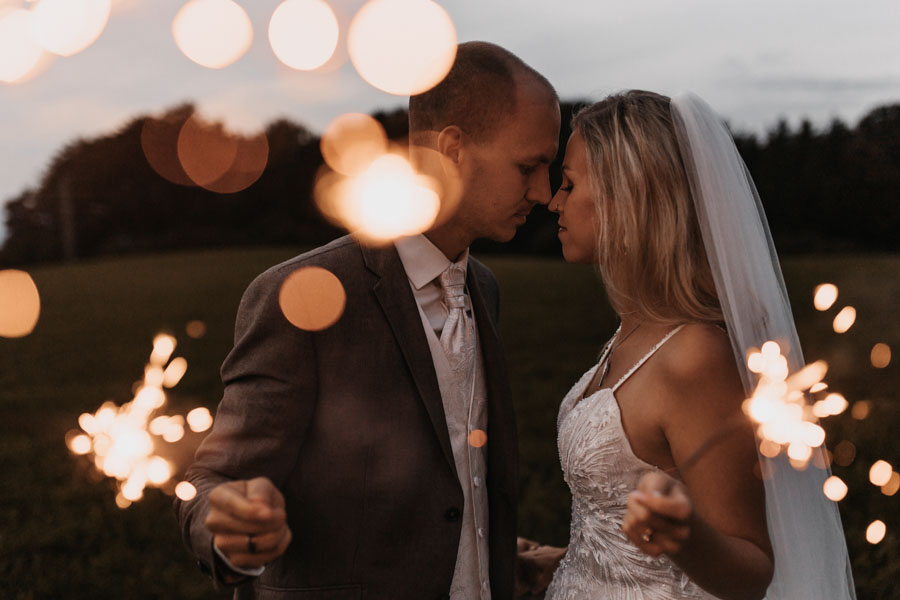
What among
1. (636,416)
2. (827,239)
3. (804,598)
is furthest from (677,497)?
(827,239)

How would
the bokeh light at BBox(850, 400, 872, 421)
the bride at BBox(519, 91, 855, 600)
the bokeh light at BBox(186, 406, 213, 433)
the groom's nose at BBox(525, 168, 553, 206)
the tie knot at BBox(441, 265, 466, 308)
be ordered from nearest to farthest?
the bride at BBox(519, 91, 855, 600), the tie knot at BBox(441, 265, 466, 308), the groom's nose at BBox(525, 168, 553, 206), the bokeh light at BBox(186, 406, 213, 433), the bokeh light at BBox(850, 400, 872, 421)

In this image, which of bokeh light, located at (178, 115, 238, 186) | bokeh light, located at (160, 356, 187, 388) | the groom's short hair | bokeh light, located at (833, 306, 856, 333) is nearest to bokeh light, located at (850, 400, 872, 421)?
bokeh light, located at (833, 306, 856, 333)

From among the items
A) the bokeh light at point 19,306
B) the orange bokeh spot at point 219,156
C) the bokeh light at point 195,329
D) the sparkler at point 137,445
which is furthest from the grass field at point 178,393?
the orange bokeh spot at point 219,156

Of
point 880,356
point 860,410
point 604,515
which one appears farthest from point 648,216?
point 880,356

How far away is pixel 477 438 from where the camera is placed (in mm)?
2646

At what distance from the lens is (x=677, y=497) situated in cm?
140

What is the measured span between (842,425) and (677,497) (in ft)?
27.7

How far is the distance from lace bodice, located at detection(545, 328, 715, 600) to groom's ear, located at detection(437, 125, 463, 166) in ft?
3.47

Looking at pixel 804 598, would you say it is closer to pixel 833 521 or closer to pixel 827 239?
pixel 833 521

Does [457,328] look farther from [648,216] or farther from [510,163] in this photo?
[648,216]

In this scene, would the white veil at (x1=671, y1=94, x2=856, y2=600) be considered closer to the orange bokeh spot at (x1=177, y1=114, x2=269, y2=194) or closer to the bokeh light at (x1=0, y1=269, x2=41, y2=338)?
the bokeh light at (x1=0, y1=269, x2=41, y2=338)

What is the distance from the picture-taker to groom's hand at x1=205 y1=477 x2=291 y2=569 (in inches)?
61.6

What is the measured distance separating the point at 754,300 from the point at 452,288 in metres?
1.12

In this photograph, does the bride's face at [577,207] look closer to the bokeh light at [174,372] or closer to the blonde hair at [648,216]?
the blonde hair at [648,216]
